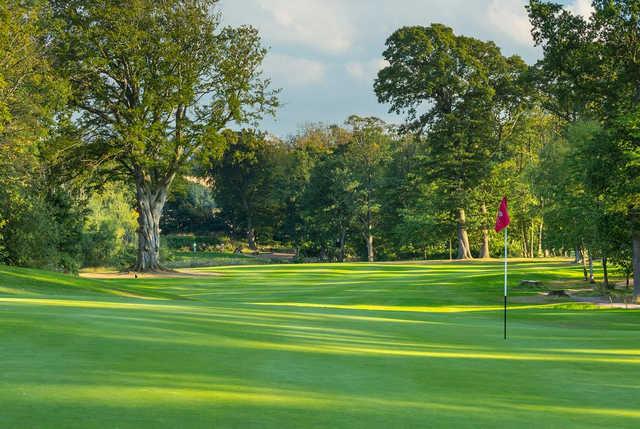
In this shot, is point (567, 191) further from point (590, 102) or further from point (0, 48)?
point (0, 48)

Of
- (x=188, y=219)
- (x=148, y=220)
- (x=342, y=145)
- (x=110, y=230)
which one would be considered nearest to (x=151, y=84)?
(x=148, y=220)

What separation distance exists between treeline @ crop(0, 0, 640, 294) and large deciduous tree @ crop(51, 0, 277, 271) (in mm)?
123

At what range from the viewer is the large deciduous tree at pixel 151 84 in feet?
161

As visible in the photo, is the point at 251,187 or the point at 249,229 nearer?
the point at 251,187

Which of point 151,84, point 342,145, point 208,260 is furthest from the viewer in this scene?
point 342,145

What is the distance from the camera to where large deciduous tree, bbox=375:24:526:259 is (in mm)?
62938

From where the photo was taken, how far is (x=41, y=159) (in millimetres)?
48250

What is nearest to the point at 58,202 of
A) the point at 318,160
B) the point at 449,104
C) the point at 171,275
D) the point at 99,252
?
the point at 171,275

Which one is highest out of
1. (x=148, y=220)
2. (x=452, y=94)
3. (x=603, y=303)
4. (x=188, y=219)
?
(x=452, y=94)

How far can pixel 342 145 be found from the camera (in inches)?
3519

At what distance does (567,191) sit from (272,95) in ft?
76.9

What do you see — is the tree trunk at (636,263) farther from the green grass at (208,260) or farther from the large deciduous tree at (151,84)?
the green grass at (208,260)

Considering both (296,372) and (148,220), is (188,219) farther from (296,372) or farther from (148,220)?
(296,372)

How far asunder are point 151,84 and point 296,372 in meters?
44.1
